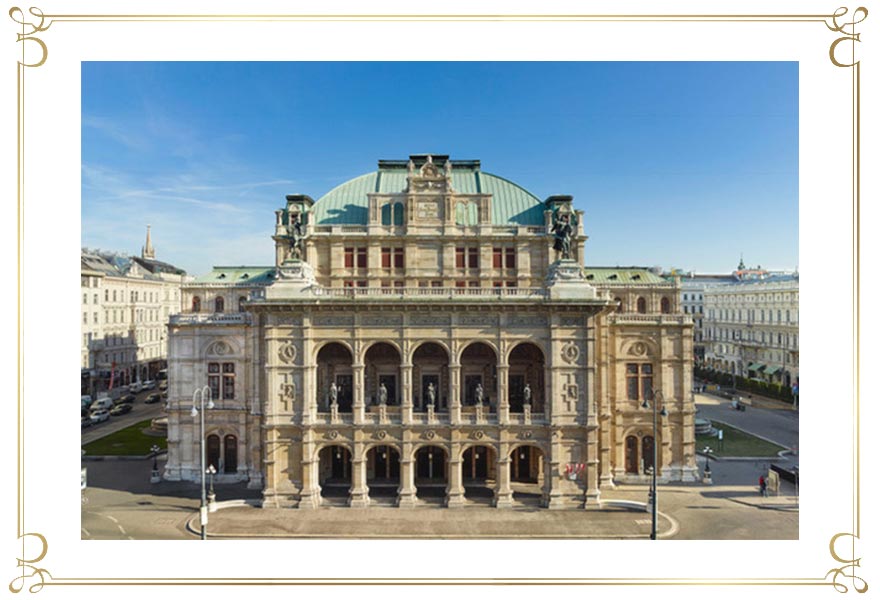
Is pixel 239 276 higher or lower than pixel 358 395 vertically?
higher

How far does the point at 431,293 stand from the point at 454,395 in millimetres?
5613

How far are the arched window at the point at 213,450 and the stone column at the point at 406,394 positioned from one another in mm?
13092

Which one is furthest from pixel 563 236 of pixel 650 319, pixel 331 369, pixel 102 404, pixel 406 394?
pixel 102 404

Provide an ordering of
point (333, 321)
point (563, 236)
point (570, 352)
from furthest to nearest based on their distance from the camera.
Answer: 1. point (563, 236)
2. point (333, 321)
3. point (570, 352)

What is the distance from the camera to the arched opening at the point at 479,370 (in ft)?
104

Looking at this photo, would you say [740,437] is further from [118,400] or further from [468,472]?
[118,400]

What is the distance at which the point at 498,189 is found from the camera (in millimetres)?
35531

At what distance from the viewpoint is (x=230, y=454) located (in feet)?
109

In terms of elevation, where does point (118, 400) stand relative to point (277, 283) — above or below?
below
